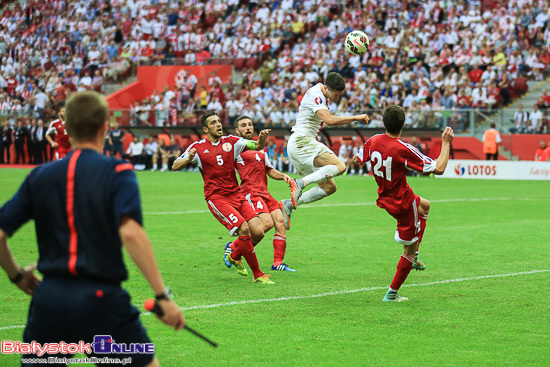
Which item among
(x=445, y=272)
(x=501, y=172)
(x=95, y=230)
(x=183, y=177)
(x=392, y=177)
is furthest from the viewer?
(x=183, y=177)

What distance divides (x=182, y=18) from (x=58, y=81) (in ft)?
24.9

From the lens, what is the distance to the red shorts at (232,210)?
9609 mm

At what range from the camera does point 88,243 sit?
3.65 metres

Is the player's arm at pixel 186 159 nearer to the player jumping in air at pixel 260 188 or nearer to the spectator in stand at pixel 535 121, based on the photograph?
the player jumping in air at pixel 260 188

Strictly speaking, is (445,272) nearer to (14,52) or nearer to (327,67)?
(327,67)

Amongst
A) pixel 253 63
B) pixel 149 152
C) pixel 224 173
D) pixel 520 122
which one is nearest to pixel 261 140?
pixel 224 173

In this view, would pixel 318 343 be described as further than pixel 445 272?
No

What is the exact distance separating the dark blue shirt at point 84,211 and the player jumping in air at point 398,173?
466 centimetres

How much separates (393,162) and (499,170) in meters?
21.0

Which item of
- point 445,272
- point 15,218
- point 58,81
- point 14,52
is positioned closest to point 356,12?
point 58,81

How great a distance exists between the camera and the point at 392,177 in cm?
807

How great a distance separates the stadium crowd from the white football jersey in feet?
59.5

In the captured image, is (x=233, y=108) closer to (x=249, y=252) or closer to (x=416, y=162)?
(x=249, y=252)

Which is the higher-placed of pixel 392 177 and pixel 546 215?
pixel 392 177
